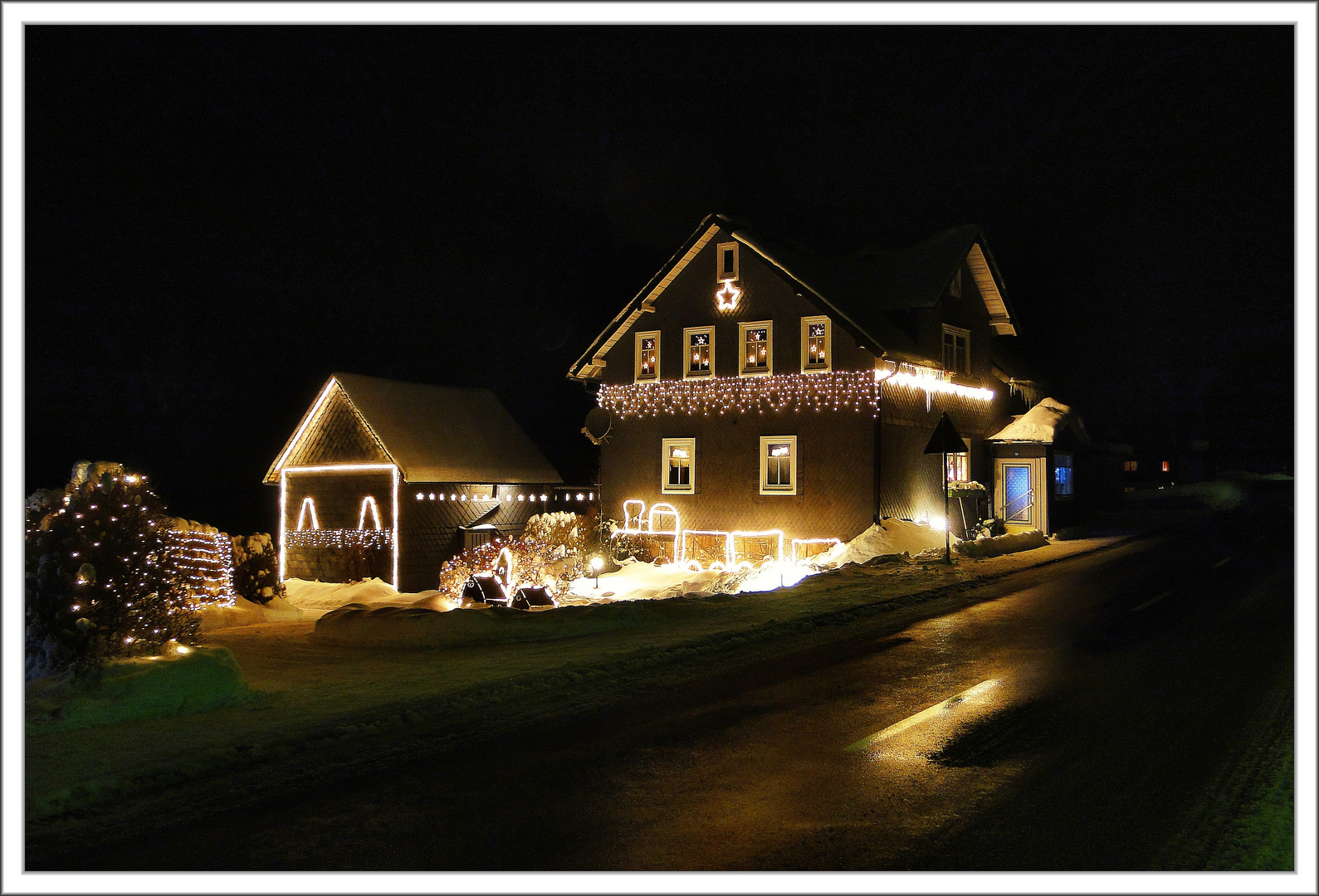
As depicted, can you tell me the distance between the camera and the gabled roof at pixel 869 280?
25.7 m

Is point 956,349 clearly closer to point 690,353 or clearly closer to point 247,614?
point 690,353

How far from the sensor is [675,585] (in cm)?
2230

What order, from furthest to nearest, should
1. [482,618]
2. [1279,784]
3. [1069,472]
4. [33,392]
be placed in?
1. [33,392]
2. [1069,472]
3. [482,618]
4. [1279,784]

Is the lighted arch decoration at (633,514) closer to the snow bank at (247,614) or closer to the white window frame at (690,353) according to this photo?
the white window frame at (690,353)

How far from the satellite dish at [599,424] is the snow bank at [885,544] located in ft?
27.8

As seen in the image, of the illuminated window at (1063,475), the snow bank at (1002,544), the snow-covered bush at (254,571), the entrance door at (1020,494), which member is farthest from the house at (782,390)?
the snow-covered bush at (254,571)

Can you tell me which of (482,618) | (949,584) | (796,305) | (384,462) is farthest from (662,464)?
(482,618)

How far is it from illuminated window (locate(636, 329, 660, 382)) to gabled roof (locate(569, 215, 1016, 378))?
694 mm

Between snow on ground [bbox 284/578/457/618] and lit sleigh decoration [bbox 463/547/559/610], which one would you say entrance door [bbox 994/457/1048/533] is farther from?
snow on ground [bbox 284/578/457/618]

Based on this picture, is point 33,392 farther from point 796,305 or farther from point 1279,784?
point 1279,784

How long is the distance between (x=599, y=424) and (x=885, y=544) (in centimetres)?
1047

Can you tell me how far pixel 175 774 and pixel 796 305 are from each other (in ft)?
70.9

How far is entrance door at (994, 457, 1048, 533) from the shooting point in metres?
30.1

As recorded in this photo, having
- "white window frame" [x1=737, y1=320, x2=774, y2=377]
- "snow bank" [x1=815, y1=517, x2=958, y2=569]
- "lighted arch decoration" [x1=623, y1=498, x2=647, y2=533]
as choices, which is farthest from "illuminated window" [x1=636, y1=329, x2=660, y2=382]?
"snow bank" [x1=815, y1=517, x2=958, y2=569]
